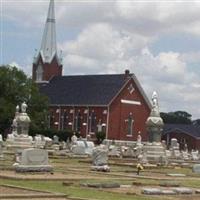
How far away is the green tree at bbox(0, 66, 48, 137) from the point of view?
9819 centimetres

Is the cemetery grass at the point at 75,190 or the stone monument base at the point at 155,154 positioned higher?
the stone monument base at the point at 155,154

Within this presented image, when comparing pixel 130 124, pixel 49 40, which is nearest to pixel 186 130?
pixel 130 124

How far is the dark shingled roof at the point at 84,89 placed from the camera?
11950cm

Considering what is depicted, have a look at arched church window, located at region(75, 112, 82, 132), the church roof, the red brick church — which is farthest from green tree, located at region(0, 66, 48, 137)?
arched church window, located at region(75, 112, 82, 132)

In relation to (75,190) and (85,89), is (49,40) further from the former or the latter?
(75,190)

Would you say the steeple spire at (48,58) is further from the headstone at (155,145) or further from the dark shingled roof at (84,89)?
the headstone at (155,145)

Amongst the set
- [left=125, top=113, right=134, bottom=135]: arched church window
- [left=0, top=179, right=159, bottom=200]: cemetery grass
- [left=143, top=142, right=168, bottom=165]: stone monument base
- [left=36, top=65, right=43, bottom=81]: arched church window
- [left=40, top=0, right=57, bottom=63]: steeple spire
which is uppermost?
[left=40, top=0, right=57, bottom=63]: steeple spire

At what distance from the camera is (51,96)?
427 feet

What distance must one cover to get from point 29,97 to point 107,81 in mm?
25248

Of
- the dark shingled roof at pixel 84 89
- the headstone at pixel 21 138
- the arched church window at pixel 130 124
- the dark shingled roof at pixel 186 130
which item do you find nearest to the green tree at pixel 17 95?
the dark shingled roof at pixel 84 89

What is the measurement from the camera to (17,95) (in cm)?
9956

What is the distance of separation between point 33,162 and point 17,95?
6867 centimetres

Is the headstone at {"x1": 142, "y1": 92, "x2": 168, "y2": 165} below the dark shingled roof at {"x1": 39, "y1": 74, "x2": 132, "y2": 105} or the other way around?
below

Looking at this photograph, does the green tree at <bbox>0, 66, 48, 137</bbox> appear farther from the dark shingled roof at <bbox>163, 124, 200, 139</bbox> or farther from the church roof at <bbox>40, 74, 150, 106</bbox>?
the dark shingled roof at <bbox>163, 124, 200, 139</bbox>
